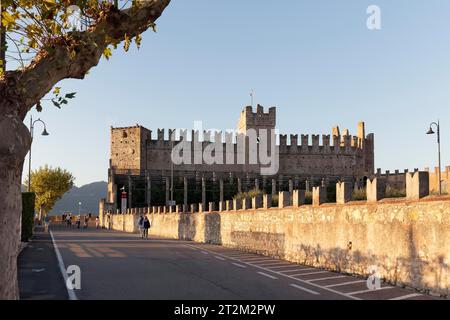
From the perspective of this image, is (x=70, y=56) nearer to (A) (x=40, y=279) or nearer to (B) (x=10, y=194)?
(B) (x=10, y=194)

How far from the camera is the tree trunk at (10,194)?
247 inches

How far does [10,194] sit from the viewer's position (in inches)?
253

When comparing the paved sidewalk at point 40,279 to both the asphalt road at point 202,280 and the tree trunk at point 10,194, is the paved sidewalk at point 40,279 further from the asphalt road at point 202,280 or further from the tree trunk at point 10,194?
the tree trunk at point 10,194

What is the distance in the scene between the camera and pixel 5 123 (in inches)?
252

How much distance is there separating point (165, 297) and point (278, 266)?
6.82 m

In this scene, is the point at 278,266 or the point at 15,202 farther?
the point at 278,266

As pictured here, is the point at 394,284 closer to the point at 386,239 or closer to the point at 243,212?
the point at 386,239

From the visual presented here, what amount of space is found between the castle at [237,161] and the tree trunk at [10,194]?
Result: 234 ft

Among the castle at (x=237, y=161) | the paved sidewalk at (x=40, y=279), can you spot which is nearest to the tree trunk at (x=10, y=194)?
the paved sidewalk at (x=40, y=279)

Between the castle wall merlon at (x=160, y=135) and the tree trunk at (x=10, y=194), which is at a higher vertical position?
the castle wall merlon at (x=160, y=135)

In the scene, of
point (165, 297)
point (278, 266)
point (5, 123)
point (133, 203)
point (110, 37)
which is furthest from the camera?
point (133, 203)

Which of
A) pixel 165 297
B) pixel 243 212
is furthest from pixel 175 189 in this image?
pixel 165 297

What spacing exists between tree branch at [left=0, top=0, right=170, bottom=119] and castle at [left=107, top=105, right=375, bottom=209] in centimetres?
7040

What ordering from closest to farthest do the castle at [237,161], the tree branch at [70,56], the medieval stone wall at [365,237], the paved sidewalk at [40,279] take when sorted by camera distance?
the tree branch at [70,56], the paved sidewalk at [40,279], the medieval stone wall at [365,237], the castle at [237,161]
